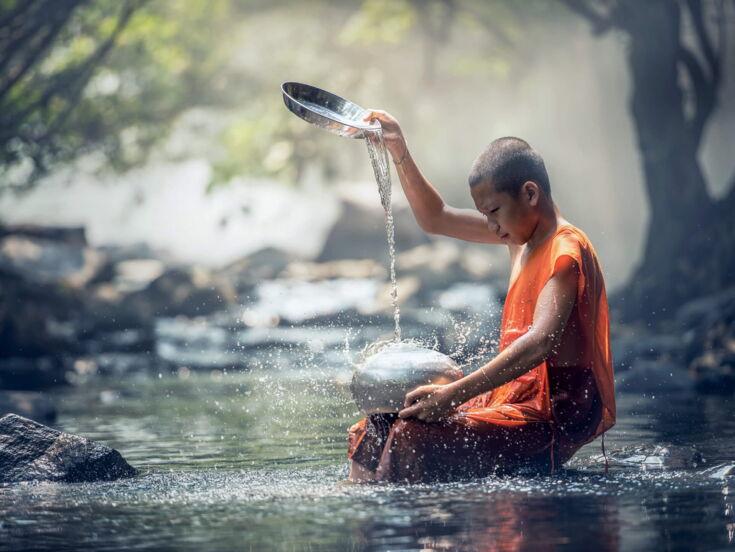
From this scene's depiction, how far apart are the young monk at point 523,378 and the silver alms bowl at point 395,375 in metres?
0.09

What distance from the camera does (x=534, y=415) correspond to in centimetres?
522

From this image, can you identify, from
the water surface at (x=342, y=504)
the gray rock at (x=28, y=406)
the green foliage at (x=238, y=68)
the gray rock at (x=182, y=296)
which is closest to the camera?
the water surface at (x=342, y=504)

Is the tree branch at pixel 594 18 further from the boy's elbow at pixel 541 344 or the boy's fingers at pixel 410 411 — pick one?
the boy's fingers at pixel 410 411

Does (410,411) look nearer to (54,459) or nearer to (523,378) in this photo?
(523,378)

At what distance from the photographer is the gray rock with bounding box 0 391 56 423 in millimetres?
9633

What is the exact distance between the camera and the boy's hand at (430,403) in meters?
4.96

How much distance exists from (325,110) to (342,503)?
1895mm

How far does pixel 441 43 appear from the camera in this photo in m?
27.9

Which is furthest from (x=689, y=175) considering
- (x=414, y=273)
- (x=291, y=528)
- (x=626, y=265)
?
(x=291, y=528)

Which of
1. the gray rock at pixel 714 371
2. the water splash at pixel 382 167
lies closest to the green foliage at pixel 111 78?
the gray rock at pixel 714 371

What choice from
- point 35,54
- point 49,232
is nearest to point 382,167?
point 35,54

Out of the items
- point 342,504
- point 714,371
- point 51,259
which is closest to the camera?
point 342,504

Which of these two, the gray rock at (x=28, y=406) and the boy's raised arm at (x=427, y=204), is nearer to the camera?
the boy's raised arm at (x=427, y=204)

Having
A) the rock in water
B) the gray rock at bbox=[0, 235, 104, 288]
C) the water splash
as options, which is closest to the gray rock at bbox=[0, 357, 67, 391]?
the gray rock at bbox=[0, 235, 104, 288]
